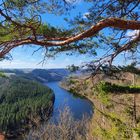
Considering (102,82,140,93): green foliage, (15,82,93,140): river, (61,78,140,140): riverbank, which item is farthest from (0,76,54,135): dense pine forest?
(102,82,140,93): green foliage

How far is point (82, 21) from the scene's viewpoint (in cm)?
607

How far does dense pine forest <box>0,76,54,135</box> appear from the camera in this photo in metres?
48.1

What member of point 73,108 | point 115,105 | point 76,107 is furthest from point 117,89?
point 76,107

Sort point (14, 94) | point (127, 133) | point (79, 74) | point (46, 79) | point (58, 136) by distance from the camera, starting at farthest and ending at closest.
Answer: point (46, 79) → point (14, 94) → point (58, 136) → point (127, 133) → point (79, 74)

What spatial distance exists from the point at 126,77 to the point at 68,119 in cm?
1080

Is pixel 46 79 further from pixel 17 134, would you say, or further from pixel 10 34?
pixel 10 34

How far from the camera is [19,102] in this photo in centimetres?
6844

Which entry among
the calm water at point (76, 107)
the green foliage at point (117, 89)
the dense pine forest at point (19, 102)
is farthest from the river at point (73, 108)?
the dense pine forest at point (19, 102)

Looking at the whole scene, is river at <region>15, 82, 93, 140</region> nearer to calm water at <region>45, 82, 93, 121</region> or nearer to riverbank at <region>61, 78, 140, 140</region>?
calm water at <region>45, 82, 93, 121</region>

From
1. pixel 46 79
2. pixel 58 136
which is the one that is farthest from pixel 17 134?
pixel 46 79

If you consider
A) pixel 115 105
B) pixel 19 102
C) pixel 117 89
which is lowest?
pixel 19 102

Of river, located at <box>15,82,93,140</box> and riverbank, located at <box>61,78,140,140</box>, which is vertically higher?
riverbank, located at <box>61,78,140,140</box>

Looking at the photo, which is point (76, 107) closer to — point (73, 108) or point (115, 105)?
point (73, 108)

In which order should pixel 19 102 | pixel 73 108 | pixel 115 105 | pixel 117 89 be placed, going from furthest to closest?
pixel 19 102
pixel 73 108
pixel 115 105
pixel 117 89
